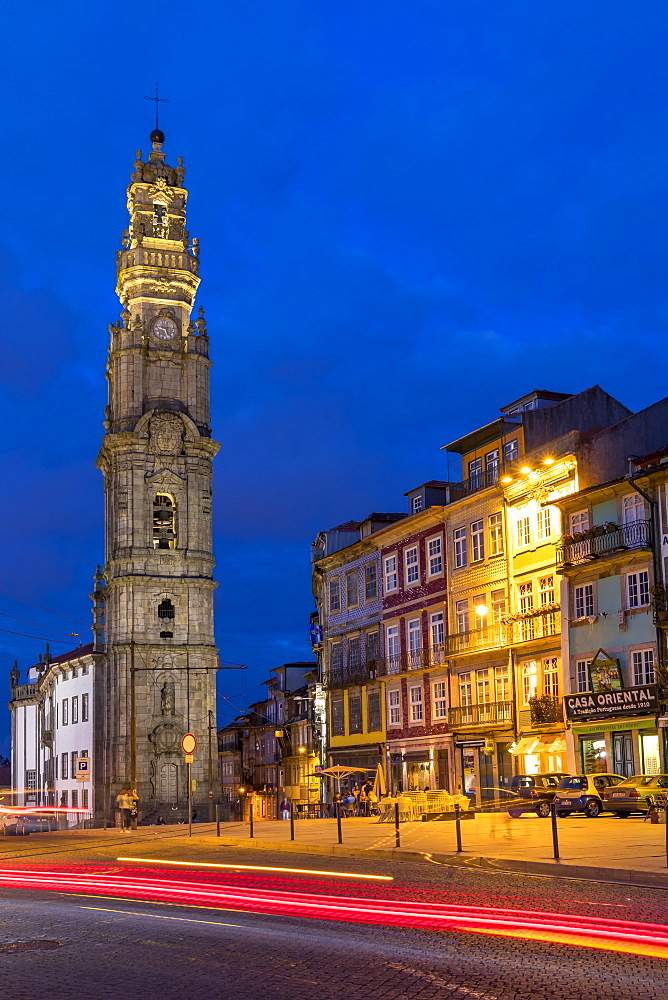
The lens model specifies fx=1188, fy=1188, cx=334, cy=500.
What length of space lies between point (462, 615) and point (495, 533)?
4585 millimetres

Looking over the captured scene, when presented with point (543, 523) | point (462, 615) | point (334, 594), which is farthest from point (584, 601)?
point (334, 594)

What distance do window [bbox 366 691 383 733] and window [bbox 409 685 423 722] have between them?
131 inches

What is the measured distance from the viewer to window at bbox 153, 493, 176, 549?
77875 millimetres

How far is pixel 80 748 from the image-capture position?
8156 cm

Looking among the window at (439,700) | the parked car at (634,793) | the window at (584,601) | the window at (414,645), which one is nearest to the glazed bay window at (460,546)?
the window at (414,645)

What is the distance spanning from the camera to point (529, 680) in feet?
157

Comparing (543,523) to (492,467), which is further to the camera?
(492,467)

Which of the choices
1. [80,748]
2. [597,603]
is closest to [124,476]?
[80,748]

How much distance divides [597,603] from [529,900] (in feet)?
94.8

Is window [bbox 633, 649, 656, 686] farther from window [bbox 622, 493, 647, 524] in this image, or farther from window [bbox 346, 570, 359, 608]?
window [bbox 346, 570, 359, 608]

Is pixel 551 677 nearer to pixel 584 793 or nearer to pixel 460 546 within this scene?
pixel 460 546

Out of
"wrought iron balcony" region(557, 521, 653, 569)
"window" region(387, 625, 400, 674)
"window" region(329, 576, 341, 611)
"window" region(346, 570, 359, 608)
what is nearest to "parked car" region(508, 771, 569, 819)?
"wrought iron balcony" region(557, 521, 653, 569)

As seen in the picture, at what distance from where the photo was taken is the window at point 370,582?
61.0m

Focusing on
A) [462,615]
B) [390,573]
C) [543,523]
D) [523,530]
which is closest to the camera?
[543,523]
